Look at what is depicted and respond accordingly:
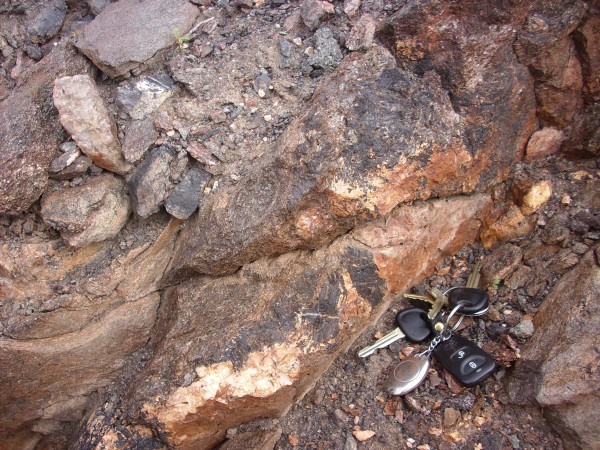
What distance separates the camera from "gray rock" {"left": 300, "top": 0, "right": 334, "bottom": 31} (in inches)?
119

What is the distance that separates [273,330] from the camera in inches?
108

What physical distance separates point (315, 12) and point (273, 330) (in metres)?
1.76

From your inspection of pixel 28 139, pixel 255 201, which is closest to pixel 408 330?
pixel 255 201

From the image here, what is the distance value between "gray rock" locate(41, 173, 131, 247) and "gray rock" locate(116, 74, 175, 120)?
394 mm

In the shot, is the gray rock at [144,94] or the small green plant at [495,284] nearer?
the small green plant at [495,284]

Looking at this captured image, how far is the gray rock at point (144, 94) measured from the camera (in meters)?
3.02

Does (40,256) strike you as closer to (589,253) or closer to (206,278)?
(206,278)

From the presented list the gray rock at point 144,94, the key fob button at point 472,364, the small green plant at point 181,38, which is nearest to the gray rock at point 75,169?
the gray rock at point 144,94

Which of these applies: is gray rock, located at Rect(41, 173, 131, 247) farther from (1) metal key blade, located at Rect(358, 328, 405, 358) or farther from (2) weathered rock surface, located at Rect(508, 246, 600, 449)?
(2) weathered rock surface, located at Rect(508, 246, 600, 449)

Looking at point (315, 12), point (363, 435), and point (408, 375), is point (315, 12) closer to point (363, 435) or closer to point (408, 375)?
point (408, 375)

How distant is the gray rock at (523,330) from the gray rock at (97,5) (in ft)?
9.94

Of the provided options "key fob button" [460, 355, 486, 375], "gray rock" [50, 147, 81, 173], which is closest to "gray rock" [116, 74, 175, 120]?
"gray rock" [50, 147, 81, 173]

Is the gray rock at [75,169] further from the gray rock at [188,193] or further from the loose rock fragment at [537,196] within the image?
the loose rock fragment at [537,196]

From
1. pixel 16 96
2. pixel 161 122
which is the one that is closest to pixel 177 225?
pixel 161 122
